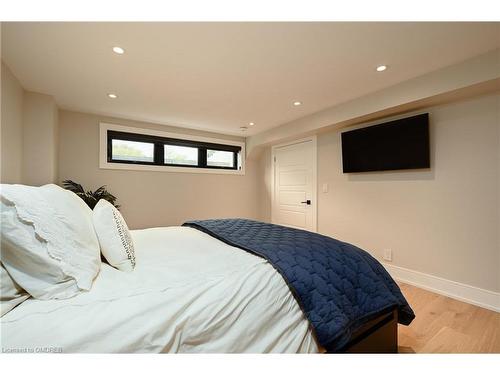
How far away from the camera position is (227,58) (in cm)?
192

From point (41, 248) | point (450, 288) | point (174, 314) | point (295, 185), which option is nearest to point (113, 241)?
point (41, 248)

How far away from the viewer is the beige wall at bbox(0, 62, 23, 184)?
2.04 meters

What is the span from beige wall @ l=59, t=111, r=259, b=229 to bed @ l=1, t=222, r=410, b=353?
2.62m

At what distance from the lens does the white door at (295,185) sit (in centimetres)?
373

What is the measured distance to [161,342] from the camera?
2.52 ft

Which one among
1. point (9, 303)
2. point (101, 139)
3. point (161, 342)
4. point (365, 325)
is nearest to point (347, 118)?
point (365, 325)

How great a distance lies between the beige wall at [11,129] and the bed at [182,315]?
1958 mm

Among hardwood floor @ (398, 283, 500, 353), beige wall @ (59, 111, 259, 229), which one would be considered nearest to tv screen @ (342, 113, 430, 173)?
hardwood floor @ (398, 283, 500, 353)

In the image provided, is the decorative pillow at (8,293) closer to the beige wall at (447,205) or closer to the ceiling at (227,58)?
the ceiling at (227,58)

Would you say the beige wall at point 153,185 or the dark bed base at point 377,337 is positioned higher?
the beige wall at point 153,185

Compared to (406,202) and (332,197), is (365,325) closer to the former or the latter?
(406,202)

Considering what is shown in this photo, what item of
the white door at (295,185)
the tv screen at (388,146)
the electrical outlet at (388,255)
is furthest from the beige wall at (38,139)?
the electrical outlet at (388,255)
